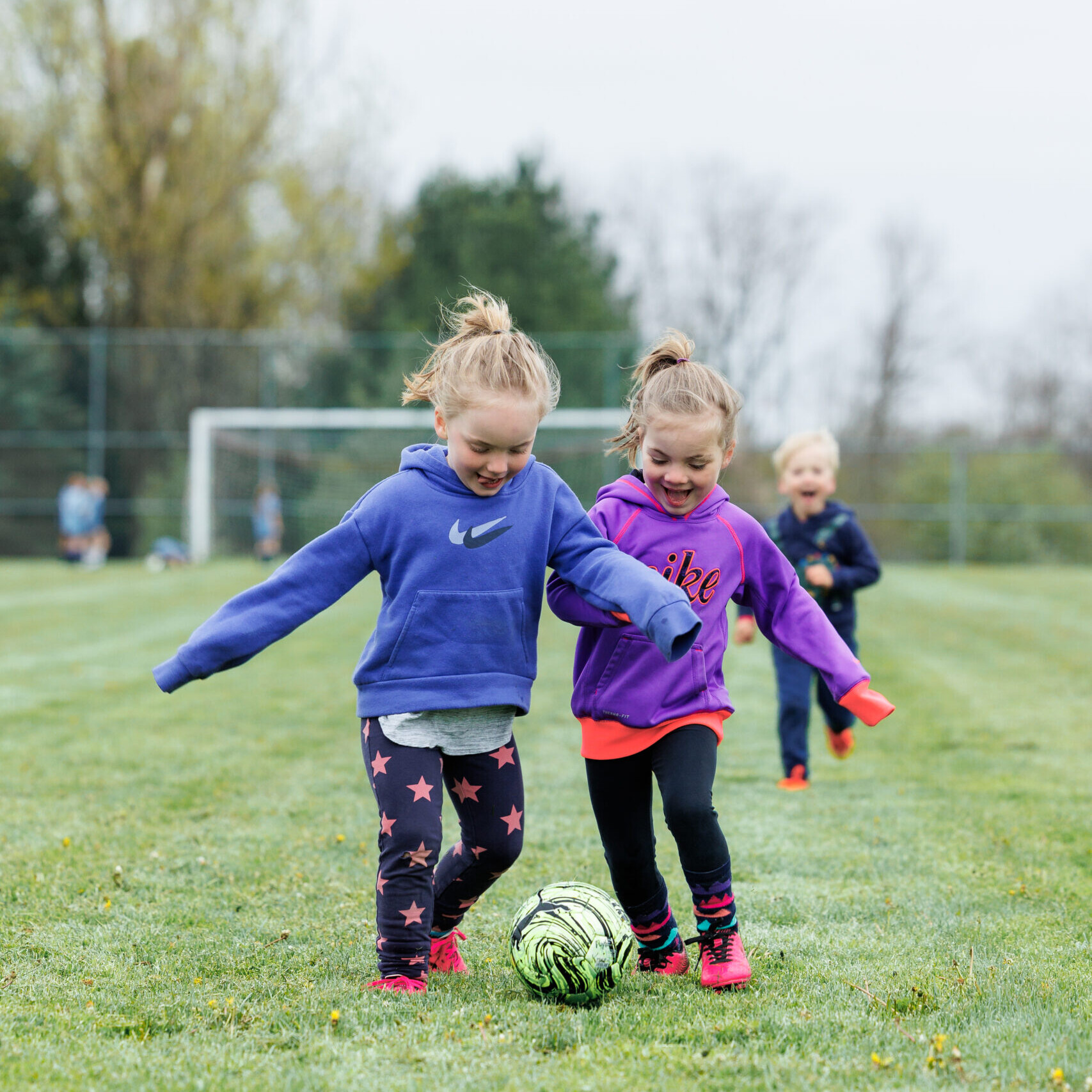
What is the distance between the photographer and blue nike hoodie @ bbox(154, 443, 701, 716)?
3158 mm

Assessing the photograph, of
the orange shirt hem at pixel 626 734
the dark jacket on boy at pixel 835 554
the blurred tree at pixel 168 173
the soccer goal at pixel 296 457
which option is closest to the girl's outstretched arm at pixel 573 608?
the orange shirt hem at pixel 626 734

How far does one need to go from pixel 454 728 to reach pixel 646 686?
20.4 inches

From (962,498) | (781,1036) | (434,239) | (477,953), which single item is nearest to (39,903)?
(477,953)

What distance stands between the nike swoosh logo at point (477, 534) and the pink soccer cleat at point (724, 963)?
3.86 feet

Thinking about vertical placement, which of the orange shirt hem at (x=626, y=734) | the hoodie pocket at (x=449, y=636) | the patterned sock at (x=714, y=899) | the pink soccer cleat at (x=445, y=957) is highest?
the hoodie pocket at (x=449, y=636)

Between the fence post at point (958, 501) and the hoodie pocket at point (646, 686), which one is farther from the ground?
the hoodie pocket at point (646, 686)

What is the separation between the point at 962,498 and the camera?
2720 cm

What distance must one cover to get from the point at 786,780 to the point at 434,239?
29599mm

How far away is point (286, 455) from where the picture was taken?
25.3m

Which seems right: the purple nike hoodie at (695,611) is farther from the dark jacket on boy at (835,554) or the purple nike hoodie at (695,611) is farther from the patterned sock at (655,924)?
the dark jacket on boy at (835,554)

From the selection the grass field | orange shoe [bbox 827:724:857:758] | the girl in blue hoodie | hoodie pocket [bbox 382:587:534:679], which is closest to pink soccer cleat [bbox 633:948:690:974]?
the grass field

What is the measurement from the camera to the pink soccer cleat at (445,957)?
11.4ft

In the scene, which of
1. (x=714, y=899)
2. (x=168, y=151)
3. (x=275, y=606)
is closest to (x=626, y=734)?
(x=714, y=899)

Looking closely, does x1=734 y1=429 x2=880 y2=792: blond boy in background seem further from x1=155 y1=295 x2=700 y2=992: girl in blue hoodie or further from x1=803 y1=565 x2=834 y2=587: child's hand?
x1=155 y1=295 x2=700 y2=992: girl in blue hoodie
